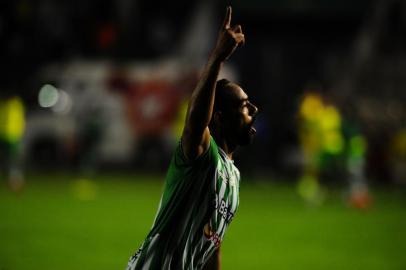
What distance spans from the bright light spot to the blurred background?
0.20ft

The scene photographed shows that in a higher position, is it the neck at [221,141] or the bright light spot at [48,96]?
the bright light spot at [48,96]

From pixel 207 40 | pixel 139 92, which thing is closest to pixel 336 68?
pixel 207 40

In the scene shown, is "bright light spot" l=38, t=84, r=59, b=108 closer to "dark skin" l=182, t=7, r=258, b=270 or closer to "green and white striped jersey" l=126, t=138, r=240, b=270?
"green and white striped jersey" l=126, t=138, r=240, b=270

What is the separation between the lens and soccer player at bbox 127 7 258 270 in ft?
13.6

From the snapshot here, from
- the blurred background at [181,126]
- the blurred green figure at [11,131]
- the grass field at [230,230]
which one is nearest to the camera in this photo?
the grass field at [230,230]

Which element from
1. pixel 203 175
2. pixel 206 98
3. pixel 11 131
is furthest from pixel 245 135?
pixel 11 131

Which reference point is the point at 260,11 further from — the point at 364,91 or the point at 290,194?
the point at 290,194

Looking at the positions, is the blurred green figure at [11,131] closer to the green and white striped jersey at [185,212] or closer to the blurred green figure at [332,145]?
the blurred green figure at [332,145]

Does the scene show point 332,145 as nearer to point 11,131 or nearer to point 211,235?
point 11,131

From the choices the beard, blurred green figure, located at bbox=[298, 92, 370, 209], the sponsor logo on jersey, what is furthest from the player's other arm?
blurred green figure, located at bbox=[298, 92, 370, 209]

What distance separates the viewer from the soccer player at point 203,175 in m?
4.15

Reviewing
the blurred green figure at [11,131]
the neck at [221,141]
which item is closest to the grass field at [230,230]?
the blurred green figure at [11,131]

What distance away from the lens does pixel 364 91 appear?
29812 millimetres

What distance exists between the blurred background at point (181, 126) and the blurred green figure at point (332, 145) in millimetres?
45
